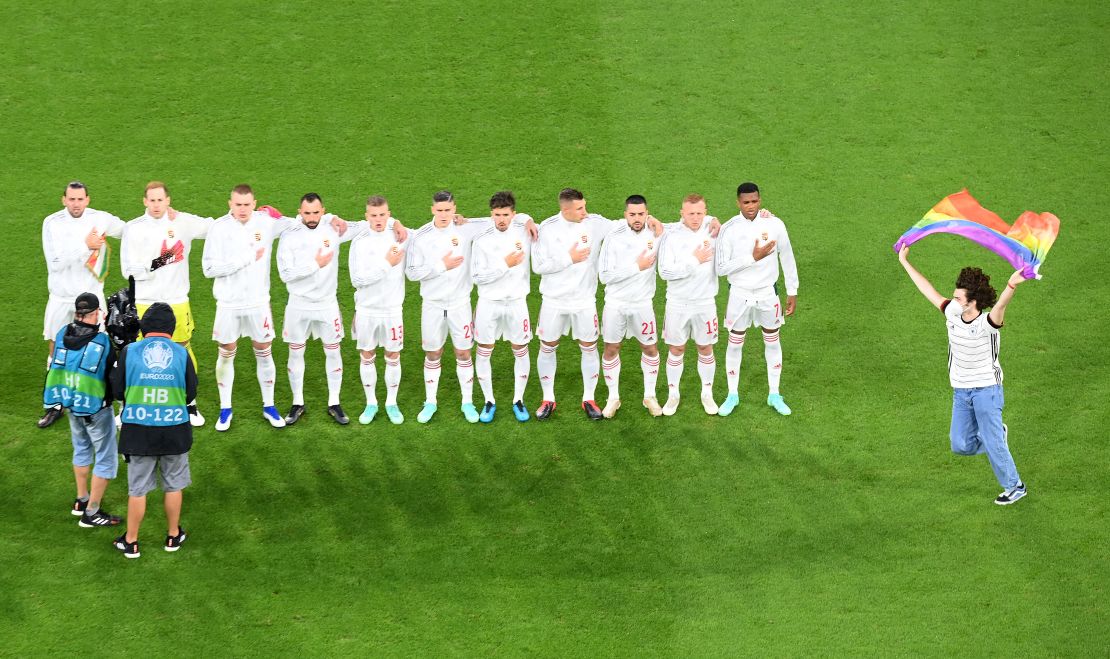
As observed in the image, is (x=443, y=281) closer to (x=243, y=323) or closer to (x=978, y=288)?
(x=243, y=323)

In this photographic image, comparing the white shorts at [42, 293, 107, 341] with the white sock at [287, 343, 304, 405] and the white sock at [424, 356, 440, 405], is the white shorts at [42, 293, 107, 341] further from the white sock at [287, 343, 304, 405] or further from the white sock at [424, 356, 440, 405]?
the white sock at [424, 356, 440, 405]

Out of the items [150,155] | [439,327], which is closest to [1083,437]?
[439,327]

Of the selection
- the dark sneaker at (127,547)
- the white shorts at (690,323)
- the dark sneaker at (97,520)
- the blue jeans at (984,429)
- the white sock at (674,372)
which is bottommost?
the dark sneaker at (127,547)

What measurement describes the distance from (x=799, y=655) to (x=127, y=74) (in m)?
11.6

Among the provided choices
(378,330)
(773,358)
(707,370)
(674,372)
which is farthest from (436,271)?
(773,358)

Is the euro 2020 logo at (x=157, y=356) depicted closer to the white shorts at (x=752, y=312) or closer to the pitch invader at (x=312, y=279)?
the pitch invader at (x=312, y=279)

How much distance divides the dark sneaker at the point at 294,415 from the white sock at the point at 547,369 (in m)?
2.29

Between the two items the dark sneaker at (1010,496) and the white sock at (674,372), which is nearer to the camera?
the dark sneaker at (1010,496)

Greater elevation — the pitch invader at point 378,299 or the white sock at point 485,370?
the pitch invader at point 378,299

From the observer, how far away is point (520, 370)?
517 inches

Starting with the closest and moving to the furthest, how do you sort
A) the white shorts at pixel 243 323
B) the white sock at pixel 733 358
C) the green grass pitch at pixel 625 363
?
the green grass pitch at pixel 625 363
the white shorts at pixel 243 323
the white sock at pixel 733 358

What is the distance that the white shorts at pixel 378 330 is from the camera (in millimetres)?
12836

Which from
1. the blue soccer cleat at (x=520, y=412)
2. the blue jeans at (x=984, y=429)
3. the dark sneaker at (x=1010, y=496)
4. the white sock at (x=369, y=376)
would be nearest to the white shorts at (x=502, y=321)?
the blue soccer cleat at (x=520, y=412)

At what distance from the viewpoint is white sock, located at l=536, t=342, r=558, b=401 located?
13.1m
